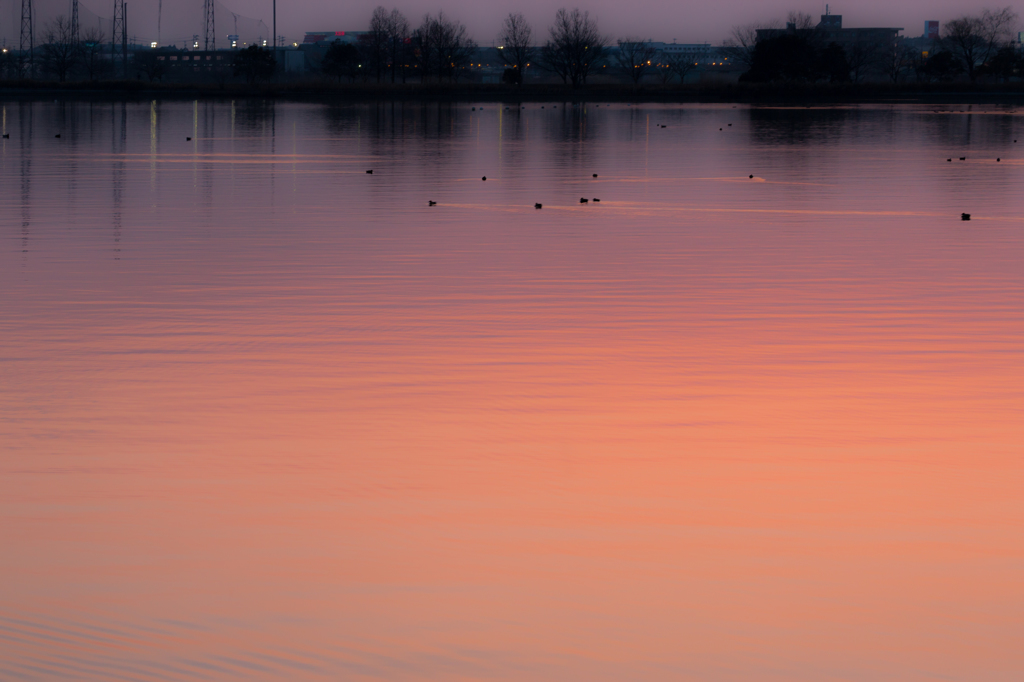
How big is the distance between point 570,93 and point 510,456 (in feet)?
358

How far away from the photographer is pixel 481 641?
4516mm

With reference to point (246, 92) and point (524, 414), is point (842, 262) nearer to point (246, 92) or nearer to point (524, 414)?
point (524, 414)

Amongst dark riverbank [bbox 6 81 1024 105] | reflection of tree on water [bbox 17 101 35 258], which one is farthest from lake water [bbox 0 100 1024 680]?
dark riverbank [bbox 6 81 1024 105]

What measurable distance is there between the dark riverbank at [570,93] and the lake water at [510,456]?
3469 inches

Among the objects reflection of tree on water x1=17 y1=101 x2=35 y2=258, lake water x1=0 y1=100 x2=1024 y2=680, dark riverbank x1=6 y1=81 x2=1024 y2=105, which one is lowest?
lake water x1=0 y1=100 x2=1024 y2=680

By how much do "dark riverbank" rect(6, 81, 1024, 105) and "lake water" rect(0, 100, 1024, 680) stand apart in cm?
8811

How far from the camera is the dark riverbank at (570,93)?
10138cm

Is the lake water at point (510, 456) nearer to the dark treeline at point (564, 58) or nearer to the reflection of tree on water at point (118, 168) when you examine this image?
the reflection of tree on water at point (118, 168)

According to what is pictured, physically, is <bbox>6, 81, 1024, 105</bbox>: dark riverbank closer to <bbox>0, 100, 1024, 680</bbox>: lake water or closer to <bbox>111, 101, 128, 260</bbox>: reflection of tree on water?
<bbox>111, 101, 128, 260</bbox>: reflection of tree on water

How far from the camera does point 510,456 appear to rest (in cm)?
666

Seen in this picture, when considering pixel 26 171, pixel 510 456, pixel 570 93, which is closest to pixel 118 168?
pixel 26 171

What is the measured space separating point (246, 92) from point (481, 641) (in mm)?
107029

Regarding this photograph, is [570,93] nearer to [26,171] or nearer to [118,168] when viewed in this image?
[118,168]

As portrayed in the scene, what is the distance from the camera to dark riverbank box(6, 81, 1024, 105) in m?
101
